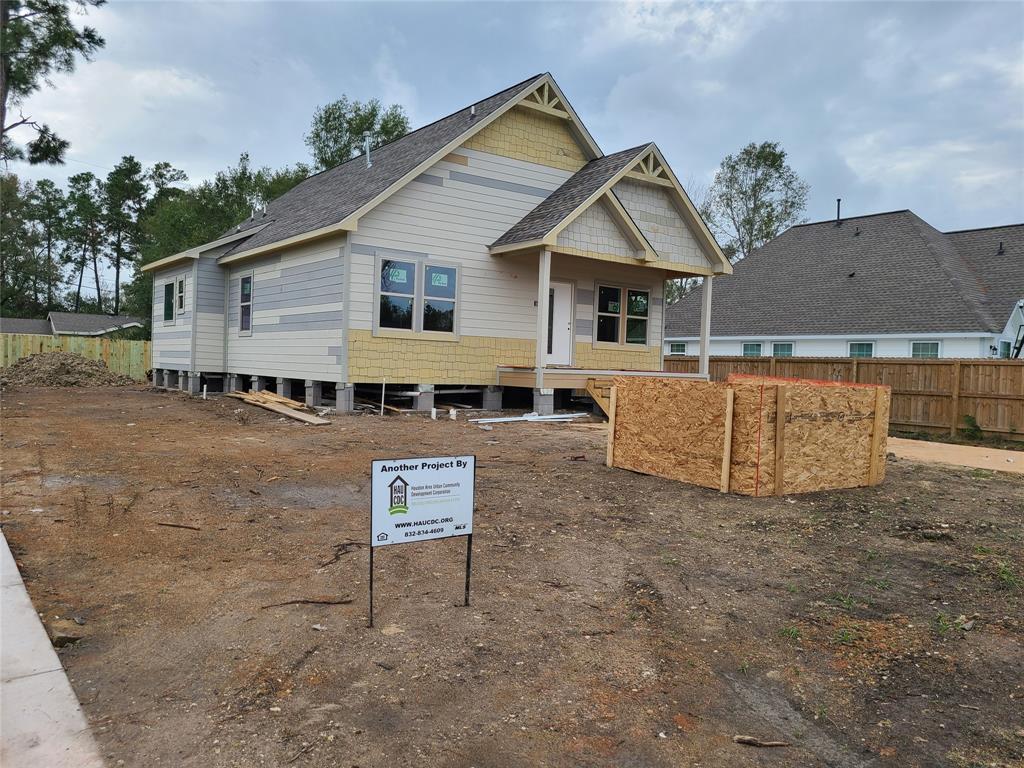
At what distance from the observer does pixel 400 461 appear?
4238 mm

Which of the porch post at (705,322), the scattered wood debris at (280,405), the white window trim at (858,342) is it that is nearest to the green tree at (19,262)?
the scattered wood debris at (280,405)

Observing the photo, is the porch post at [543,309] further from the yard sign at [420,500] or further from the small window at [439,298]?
the yard sign at [420,500]

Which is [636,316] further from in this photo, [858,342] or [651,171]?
[858,342]

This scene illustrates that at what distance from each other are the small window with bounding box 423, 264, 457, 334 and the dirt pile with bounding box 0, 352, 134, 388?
1501cm

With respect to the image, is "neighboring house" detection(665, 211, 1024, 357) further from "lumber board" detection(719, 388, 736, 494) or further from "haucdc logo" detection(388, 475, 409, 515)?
"haucdc logo" detection(388, 475, 409, 515)

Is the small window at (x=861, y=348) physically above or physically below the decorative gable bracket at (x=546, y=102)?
below

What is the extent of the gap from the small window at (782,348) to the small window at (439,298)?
15.3 metres

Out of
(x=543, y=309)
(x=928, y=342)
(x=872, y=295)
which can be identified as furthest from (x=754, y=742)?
(x=872, y=295)

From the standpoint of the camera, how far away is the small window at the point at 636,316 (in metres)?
18.7

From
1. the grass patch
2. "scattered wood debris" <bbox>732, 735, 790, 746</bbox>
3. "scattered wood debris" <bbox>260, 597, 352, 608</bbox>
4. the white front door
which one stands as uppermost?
the white front door

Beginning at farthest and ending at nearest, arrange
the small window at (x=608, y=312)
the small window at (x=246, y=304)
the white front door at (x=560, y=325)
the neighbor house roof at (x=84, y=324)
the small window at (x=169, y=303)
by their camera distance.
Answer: the neighbor house roof at (x=84, y=324), the small window at (x=169, y=303), the small window at (x=246, y=304), the small window at (x=608, y=312), the white front door at (x=560, y=325)

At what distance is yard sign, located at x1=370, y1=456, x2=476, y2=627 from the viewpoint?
13.5 feet

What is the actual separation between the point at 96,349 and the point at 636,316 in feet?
75.9

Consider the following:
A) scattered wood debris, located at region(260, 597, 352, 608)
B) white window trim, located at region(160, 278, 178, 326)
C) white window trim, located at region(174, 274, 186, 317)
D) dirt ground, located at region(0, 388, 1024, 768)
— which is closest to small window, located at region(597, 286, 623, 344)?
dirt ground, located at region(0, 388, 1024, 768)
